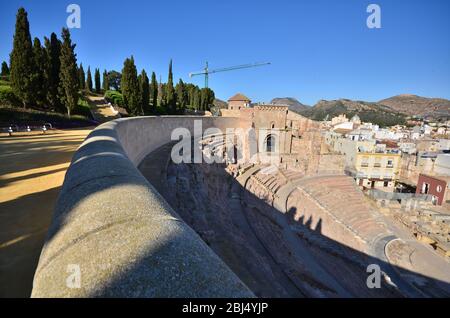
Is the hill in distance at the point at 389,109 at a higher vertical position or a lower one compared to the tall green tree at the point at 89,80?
higher

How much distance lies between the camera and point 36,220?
351 centimetres

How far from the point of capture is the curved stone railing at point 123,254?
3.17 ft

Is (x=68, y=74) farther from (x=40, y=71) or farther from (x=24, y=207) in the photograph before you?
(x=24, y=207)

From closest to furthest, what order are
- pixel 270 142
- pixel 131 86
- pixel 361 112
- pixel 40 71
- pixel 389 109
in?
pixel 40 71 → pixel 131 86 → pixel 270 142 → pixel 361 112 → pixel 389 109

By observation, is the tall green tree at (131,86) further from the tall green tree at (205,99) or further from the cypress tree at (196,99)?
the tall green tree at (205,99)

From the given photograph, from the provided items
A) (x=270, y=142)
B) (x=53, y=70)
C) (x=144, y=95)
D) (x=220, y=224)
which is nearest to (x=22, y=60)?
(x=53, y=70)

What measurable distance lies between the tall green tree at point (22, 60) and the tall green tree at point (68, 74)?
1895mm

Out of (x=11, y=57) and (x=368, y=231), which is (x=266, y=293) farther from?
(x=11, y=57)

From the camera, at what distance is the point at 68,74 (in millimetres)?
18297

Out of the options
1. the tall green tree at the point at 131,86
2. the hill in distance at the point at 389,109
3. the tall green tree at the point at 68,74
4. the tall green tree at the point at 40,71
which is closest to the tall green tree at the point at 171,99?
the tall green tree at the point at 131,86

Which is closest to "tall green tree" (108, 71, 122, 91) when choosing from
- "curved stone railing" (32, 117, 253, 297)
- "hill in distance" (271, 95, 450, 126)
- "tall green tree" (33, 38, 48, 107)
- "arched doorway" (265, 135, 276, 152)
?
"tall green tree" (33, 38, 48, 107)

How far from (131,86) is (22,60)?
8161 millimetres

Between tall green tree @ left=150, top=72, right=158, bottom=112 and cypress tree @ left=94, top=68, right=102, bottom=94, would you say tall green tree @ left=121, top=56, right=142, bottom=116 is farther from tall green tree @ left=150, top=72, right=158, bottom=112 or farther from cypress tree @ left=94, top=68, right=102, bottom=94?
cypress tree @ left=94, top=68, right=102, bottom=94
